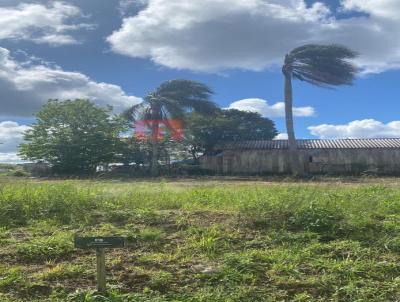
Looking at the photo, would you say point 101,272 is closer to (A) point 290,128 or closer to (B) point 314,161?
(A) point 290,128

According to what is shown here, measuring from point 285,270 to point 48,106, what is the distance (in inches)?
1248

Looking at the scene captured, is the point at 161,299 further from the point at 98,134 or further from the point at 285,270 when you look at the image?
the point at 98,134

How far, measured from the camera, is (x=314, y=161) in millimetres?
33188

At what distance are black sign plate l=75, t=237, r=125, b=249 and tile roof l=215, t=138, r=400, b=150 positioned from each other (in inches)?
1151

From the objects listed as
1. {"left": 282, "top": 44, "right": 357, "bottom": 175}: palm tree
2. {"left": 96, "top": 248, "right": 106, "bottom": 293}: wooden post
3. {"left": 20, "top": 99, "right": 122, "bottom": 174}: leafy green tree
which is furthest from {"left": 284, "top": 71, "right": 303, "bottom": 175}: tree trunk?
{"left": 96, "top": 248, "right": 106, "bottom": 293}: wooden post

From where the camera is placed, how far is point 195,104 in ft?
123

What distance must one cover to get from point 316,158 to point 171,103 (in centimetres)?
1086

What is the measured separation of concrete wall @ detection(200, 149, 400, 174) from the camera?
3219cm

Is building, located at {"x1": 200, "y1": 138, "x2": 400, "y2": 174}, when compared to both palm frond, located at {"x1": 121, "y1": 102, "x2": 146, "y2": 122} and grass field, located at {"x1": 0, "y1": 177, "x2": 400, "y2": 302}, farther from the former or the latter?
grass field, located at {"x1": 0, "y1": 177, "x2": 400, "y2": 302}

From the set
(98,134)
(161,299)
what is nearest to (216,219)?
(161,299)

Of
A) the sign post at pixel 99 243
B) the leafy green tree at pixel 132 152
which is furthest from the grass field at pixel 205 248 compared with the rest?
the leafy green tree at pixel 132 152

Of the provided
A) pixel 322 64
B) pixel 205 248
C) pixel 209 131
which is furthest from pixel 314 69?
pixel 205 248

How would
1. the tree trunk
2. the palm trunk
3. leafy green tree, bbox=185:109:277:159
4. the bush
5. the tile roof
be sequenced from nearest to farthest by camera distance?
1. the bush
2. the tree trunk
3. the tile roof
4. the palm trunk
5. leafy green tree, bbox=185:109:277:159

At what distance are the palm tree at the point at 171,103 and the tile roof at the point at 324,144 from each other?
3.85 metres
